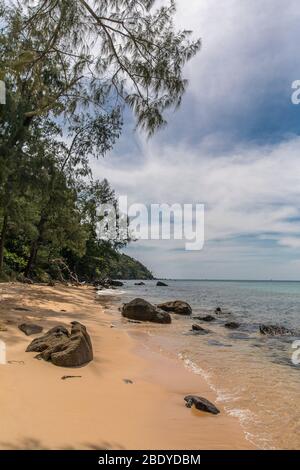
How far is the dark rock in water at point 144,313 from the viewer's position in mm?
17562

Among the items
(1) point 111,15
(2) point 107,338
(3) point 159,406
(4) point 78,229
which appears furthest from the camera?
(4) point 78,229

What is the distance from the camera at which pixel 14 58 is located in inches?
390

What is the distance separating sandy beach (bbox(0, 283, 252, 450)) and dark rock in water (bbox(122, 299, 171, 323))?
9.01 m

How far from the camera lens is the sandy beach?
4.24m

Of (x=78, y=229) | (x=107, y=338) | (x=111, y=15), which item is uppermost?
(x=111, y=15)

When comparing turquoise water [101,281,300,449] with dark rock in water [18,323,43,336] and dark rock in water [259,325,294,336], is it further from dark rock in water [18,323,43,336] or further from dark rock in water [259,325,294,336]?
dark rock in water [18,323,43,336]

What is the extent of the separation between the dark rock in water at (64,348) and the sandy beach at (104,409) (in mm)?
173

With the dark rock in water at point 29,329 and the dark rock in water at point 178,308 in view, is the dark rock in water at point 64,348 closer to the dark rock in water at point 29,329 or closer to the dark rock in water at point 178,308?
the dark rock in water at point 29,329

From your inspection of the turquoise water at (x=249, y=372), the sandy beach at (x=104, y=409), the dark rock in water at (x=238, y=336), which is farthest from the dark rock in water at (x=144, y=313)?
the sandy beach at (x=104, y=409)

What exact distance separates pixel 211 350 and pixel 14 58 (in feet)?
33.1

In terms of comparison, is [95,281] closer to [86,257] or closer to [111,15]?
[86,257]

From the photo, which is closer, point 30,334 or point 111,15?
point 111,15


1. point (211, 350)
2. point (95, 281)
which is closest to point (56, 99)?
point (211, 350)
